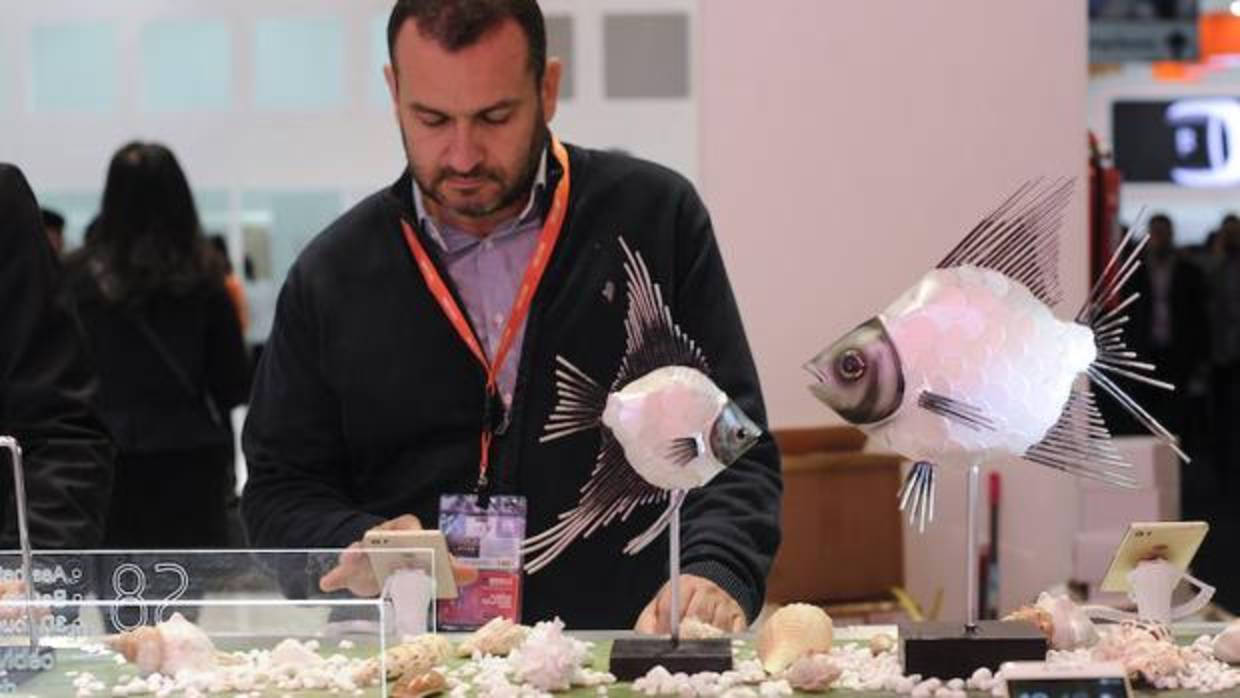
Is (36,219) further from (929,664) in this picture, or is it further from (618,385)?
(929,664)

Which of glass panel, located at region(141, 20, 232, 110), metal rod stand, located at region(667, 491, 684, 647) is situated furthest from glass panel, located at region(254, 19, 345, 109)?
metal rod stand, located at region(667, 491, 684, 647)

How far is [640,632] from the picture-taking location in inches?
78.2

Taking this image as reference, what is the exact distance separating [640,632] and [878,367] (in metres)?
0.42

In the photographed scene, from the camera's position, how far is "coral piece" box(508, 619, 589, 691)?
1.76 meters

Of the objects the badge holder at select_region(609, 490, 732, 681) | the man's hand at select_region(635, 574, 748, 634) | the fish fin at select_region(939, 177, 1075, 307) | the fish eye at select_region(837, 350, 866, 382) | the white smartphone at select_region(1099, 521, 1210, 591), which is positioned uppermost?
→ the fish fin at select_region(939, 177, 1075, 307)

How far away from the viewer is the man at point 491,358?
2.38 meters

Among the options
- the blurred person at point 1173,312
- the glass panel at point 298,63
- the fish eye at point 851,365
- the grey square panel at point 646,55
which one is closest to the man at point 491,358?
the fish eye at point 851,365

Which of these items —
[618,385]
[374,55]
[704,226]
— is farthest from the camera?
[374,55]

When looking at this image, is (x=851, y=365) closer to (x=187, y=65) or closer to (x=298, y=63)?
(x=298, y=63)

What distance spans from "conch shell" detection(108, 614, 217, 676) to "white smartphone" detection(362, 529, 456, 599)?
0.56 ft

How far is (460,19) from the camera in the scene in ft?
7.34

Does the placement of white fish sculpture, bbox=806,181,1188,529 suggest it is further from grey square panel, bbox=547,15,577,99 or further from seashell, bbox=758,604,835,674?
grey square panel, bbox=547,15,577,99

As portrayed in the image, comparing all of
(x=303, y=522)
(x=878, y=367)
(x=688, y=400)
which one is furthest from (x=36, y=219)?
(x=878, y=367)

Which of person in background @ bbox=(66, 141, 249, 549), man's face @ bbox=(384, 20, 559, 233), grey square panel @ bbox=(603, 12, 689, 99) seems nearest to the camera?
man's face @ bbox=(384, 20, 559, 233)
